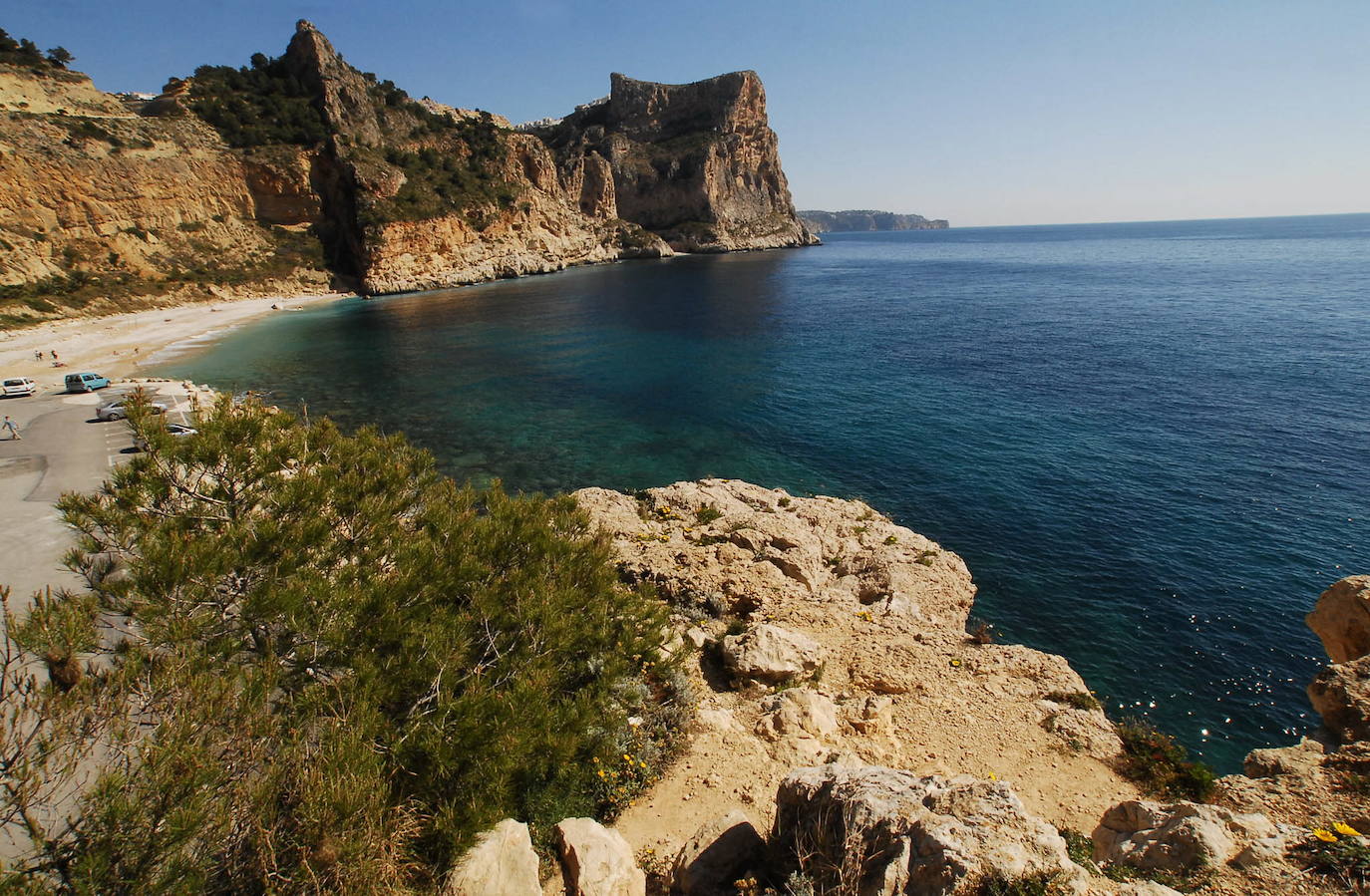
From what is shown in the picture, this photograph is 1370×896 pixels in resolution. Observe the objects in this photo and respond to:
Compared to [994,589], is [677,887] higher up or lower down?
higher up

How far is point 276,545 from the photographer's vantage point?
6.89 metres

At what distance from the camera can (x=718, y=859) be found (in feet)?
21.9

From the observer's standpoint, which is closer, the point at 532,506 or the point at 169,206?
the point at 532,506

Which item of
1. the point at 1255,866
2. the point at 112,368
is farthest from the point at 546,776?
the point at 112,368

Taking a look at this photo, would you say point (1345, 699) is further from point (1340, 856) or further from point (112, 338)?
point (112, 338)

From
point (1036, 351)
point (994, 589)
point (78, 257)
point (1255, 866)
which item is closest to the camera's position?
point (1255, 866)

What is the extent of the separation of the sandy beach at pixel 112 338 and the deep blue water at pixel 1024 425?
459 centimetres

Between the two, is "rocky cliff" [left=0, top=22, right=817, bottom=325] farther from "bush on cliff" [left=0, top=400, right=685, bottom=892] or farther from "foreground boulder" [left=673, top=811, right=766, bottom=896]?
"foreground boulder" [left=673, top=811, right=766, bottom=896]

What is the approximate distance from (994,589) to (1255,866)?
12406 millimetres

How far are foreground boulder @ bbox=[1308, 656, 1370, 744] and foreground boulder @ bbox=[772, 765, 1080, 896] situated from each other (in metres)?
7.49

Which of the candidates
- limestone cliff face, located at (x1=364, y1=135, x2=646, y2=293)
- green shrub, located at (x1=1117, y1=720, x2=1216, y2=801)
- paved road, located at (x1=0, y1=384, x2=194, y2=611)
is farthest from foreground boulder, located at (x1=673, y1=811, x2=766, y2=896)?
limestone cliff face, located at (x1=364, y1=135, x2=646, y2=293)

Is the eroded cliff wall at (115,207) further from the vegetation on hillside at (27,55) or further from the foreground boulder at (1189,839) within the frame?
the foreground boulder at (1189,839)

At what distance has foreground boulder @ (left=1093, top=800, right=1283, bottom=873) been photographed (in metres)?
6.00

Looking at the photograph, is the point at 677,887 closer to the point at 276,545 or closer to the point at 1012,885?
the point at 1012,885
